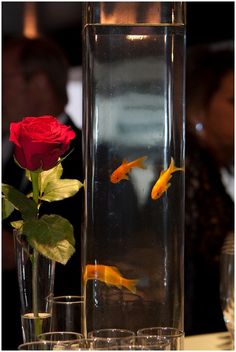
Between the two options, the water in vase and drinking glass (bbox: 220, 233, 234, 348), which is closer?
the water in vase

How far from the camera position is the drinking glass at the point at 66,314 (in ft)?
3.28

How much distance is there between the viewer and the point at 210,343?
135 centimetres

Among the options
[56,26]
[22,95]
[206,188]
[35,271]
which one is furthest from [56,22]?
[35,271]

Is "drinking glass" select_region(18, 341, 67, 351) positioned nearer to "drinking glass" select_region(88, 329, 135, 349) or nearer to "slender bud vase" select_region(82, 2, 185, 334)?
"drinking glass" select_region(88, 329, 135, 349)

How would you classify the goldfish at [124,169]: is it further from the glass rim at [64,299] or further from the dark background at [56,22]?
the dark background at [56,22]

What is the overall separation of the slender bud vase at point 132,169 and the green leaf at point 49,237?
0.11 metres

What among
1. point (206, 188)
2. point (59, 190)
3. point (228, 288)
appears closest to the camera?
point (59, 190)

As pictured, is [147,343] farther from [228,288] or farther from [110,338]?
[228,288]

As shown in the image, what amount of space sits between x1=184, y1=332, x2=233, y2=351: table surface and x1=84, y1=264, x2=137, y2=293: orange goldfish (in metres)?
0.28

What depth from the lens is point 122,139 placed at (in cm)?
105

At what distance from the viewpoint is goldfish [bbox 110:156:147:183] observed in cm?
105

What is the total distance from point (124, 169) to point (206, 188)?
6.91ft

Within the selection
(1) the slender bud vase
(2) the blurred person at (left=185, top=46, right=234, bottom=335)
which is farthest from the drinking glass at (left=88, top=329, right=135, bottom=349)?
(2) the blurred person at (left=185, top=46, right=234, bottom=335)

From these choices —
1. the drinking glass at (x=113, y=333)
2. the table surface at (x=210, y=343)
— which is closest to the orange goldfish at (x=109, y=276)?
the drinking glass at (x=113, y=333)
